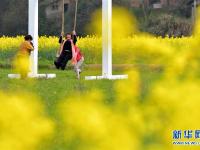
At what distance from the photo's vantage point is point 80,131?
1.59 m

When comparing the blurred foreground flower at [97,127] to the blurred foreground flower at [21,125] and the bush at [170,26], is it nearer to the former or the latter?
the blurred foreground flower at [21,125]

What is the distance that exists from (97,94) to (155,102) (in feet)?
0.50

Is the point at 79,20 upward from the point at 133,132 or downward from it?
upward

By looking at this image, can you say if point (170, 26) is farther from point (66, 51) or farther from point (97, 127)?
point (97, 127)

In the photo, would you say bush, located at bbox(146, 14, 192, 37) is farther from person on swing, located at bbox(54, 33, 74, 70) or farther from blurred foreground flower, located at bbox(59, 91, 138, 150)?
blurred foreground flower, located at bbox(59, 91, 138, 150)

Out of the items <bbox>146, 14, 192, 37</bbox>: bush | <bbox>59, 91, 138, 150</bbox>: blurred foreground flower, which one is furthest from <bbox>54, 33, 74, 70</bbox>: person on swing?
<bbox>59, 91, 138, 150</bbox>: blurred foreground flower

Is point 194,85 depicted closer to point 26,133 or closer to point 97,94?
point 97,94

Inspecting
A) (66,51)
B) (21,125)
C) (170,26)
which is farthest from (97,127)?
(170,26)

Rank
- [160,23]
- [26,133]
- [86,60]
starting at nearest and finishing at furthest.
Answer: [26,133] < [86,60] < [160,23]

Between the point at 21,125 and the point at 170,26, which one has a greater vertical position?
the point at 170,26

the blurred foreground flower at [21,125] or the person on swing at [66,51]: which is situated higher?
the person on swing at [66,51]

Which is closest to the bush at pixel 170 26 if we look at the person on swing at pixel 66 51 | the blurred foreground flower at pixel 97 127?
the person on swing at pixel 66 51

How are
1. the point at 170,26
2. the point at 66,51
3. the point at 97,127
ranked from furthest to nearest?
1. the point at 170,26
2. the point at 66,51
3. the point at 97,127

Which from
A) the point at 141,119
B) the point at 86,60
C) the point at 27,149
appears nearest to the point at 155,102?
the point at 141,119
